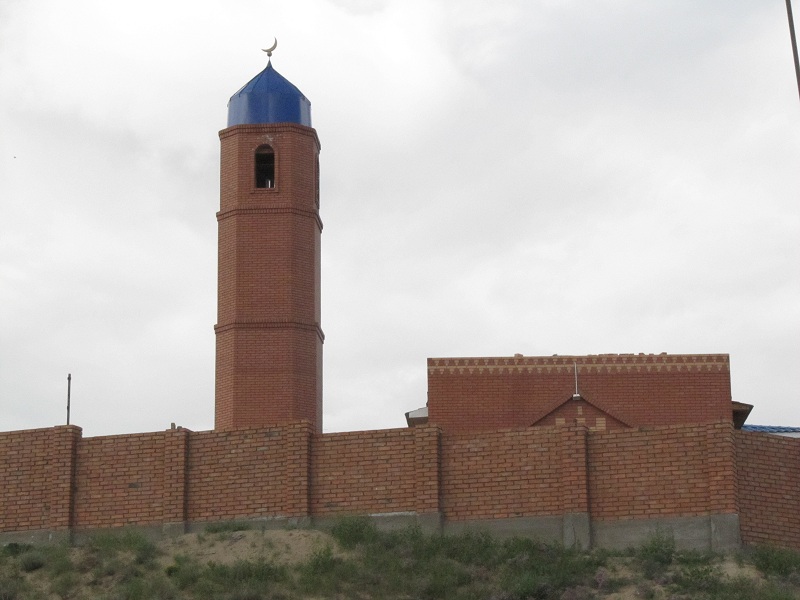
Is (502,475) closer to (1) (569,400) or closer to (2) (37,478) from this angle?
(1) (569,400)

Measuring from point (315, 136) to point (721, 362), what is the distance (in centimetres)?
1082

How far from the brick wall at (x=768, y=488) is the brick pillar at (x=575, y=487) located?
2484mm

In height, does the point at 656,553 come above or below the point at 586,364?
below

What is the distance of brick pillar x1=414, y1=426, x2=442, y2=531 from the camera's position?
2650 cm

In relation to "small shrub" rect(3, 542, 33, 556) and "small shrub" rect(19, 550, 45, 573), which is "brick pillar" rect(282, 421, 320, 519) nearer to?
"small shrub" rect(19, 550, 45, 573)

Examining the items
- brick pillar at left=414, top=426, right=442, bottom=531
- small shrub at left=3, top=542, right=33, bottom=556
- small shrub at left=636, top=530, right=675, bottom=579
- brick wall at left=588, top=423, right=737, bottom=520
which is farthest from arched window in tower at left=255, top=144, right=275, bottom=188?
small shrub at left=636, top=530, right=675, bottom=579

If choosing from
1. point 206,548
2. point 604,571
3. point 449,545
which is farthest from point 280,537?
point 604,571

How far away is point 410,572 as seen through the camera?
25.1 meters

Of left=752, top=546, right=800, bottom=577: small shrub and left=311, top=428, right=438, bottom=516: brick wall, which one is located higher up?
left=311, top=428, right=438, bottom=516: brick wall

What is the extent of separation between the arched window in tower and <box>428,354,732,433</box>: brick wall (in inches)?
262

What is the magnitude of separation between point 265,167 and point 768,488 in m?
15.4

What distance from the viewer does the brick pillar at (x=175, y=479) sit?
27.3 metres

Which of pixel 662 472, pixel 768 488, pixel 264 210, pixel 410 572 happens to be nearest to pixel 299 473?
pixel 410 572

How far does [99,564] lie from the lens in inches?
1021
